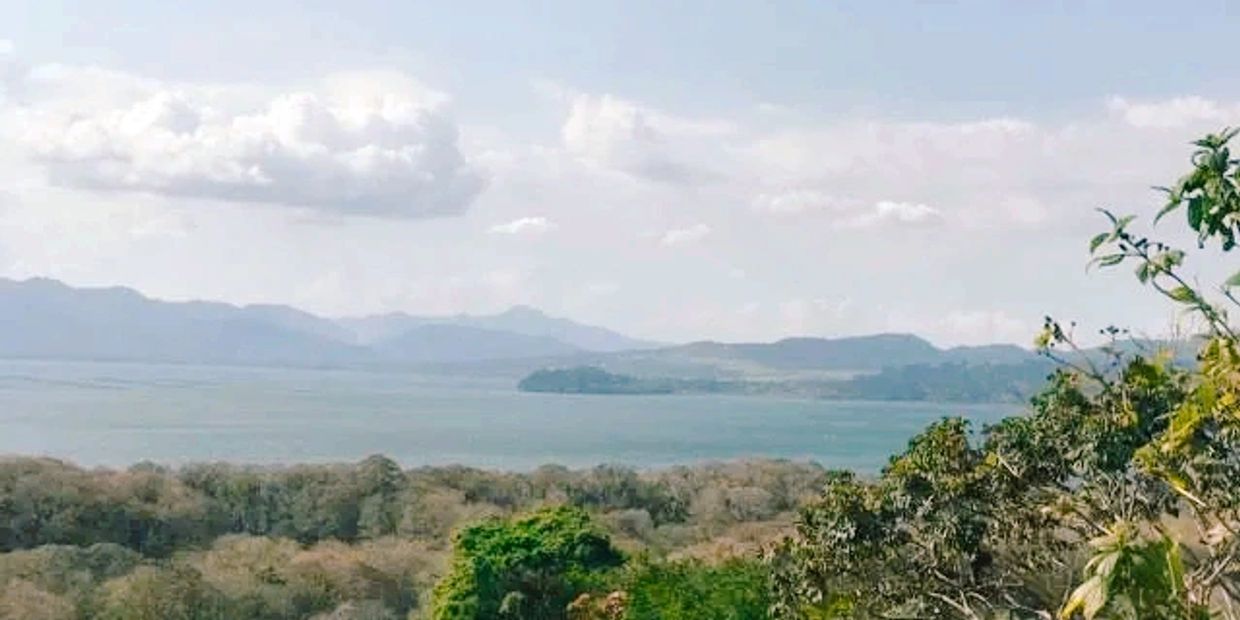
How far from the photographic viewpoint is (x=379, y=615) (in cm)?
2130

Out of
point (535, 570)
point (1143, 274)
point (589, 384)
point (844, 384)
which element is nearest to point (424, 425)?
point (589, 384)

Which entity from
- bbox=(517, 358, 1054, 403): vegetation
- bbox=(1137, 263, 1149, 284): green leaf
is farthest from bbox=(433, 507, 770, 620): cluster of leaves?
bbox=(517, 358, 1054, 403): vegetation

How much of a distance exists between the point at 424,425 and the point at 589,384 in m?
A: 62.0

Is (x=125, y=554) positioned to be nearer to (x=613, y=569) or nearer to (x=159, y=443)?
(x=613, y=569)

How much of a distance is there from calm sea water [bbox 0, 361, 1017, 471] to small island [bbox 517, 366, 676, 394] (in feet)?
18.1

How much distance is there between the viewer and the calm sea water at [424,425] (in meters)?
71.8

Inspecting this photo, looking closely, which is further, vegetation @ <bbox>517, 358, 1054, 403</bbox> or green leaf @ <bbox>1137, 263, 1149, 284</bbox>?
vegetation @ <bbox>517, 358, 1054, 403</bbox>

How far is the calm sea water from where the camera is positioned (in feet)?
236

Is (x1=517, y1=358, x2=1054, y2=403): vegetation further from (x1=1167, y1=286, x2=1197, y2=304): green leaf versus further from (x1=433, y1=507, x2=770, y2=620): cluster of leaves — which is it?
(x1=1167, y1=286, x2=1197, y2=304): green leaf

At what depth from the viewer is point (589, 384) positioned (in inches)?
6216

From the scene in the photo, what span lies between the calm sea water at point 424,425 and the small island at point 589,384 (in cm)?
551

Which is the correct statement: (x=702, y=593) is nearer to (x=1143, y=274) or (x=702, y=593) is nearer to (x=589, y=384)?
(x=1143, y=274)

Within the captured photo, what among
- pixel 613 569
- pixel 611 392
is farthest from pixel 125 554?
pixel 611 392

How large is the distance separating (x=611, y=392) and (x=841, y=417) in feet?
149
